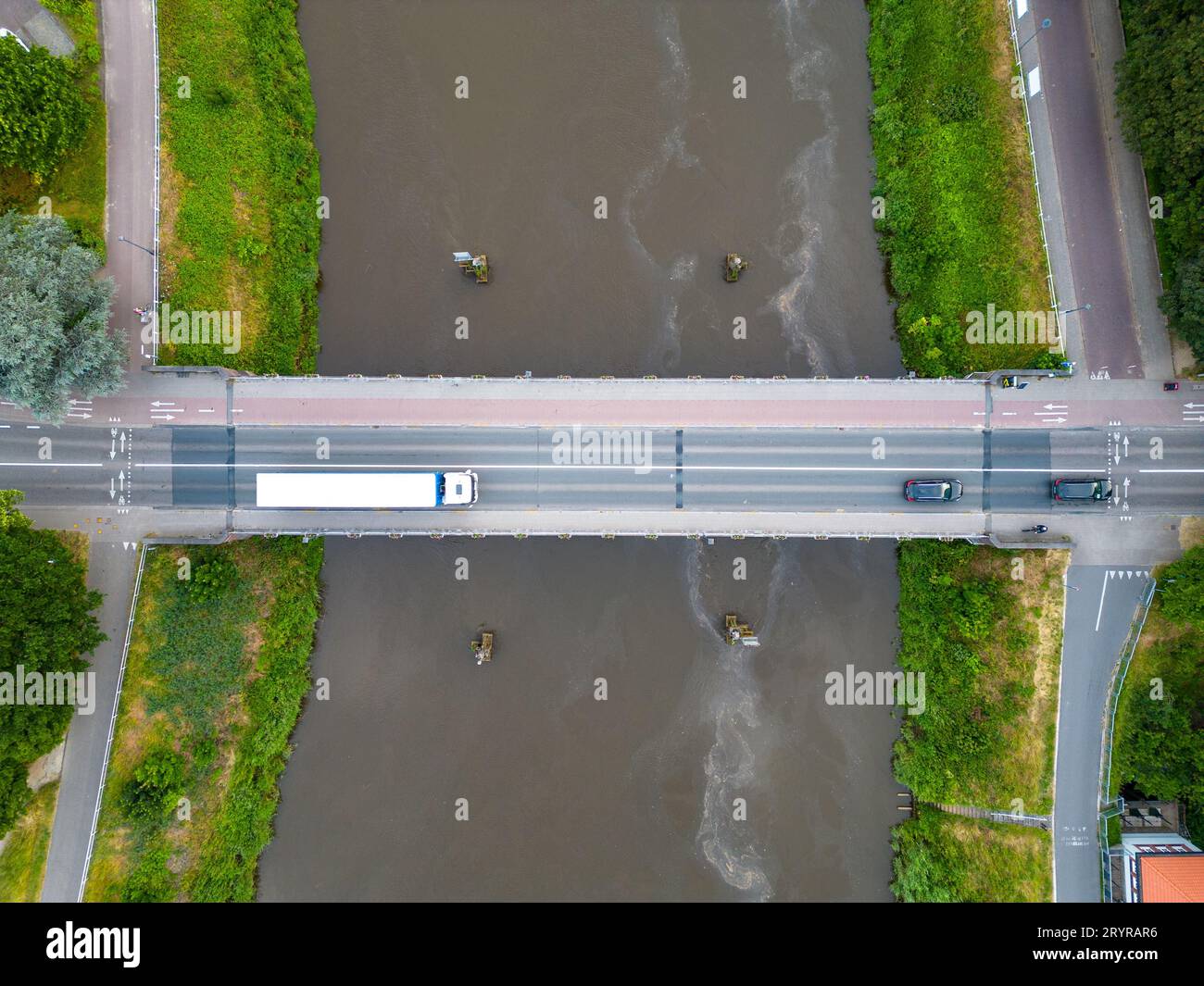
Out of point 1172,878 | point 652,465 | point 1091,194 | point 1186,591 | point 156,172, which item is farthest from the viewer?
point 1091,194

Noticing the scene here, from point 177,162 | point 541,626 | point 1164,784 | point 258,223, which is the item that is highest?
point 177,162

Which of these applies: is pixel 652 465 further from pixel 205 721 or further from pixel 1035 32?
pixel 1035 32

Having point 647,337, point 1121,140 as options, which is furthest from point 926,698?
point 1121,140

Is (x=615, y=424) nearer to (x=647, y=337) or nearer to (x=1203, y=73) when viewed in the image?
(x=647, y=337)

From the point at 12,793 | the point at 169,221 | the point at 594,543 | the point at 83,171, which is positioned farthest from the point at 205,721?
the point at 83,171

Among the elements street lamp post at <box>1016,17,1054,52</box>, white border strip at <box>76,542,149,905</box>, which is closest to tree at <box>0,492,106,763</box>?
white border strip at <box>76,542,149,905</box>
